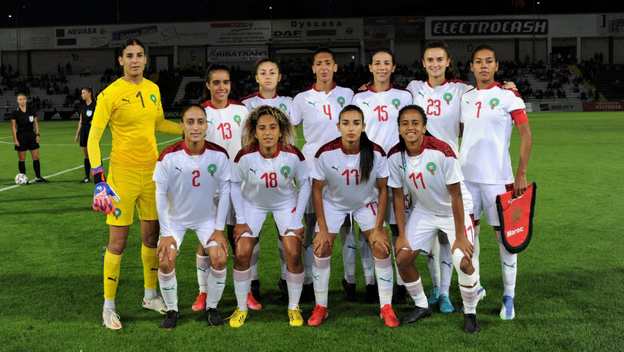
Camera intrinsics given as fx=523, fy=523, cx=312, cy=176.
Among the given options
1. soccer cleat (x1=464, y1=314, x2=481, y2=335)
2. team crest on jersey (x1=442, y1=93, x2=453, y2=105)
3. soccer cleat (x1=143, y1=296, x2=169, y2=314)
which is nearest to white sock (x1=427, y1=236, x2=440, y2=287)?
soccer cleat (x1=464, y1=314, x2=481, y2=335)

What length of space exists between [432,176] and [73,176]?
10681 millimetres

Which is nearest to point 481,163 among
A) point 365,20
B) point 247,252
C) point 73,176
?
point 247,252

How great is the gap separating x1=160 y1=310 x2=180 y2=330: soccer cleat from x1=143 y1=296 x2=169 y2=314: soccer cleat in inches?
9.9

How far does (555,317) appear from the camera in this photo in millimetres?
4281

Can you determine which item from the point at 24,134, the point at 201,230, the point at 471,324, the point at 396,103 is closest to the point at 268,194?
the point at 201,230

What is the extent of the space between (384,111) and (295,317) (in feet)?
6.62

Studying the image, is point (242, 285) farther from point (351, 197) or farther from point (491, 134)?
point (491, 134)

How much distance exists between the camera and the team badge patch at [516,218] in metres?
4.26

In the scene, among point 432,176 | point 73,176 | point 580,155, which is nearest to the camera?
point 432,176

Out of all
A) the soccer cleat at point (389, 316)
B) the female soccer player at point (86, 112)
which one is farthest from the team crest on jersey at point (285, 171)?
the female soccer player at point (86, 112)

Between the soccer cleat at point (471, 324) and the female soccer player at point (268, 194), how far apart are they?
1304mm

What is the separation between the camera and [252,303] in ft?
15.4

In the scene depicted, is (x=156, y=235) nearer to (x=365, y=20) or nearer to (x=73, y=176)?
(x=73, y=176)

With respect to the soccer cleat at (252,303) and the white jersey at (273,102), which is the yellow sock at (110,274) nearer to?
the soccer cleat at (252,303)
